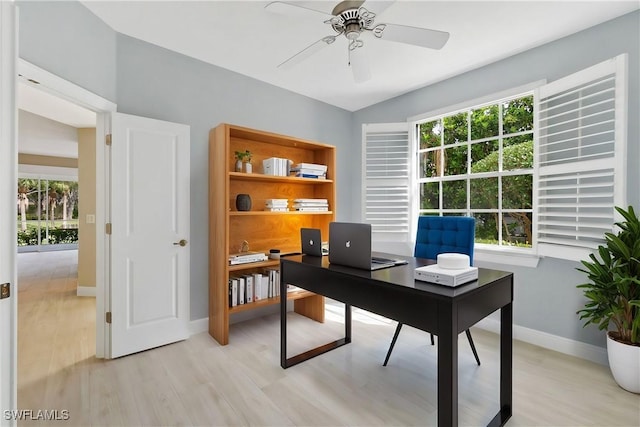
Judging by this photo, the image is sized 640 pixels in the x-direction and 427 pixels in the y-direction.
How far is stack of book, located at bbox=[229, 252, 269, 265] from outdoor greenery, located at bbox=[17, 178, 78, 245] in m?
8.84

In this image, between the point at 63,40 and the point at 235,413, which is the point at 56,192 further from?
the point at 235,413

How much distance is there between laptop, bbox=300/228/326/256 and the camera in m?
2.38

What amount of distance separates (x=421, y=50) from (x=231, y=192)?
2.30m

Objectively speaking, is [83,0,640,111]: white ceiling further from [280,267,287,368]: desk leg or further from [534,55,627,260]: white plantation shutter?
[280,267,287,368]: desk leg

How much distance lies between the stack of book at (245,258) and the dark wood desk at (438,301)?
923mm

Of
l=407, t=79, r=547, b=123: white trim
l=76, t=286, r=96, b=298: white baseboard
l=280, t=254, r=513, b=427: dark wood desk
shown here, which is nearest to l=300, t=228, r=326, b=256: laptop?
l=280, t=254, r=513, b=427: dark wood desk

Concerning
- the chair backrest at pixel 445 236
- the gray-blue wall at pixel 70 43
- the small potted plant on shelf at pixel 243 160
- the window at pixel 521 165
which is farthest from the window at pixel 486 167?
the gray-blue wall at pixel 70 43

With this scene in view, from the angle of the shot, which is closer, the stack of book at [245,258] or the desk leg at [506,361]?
the desk leg at [506,361]

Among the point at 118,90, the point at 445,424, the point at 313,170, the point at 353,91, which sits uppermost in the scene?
the point at 353,91

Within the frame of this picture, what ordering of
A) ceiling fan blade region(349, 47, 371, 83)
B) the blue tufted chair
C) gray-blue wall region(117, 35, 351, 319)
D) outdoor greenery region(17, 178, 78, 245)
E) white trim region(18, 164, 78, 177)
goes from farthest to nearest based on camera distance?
outdoor greenery region(17, 178, 78, 245), white trim region(18, 164, 78, 177), gray-blue wall region(117, 35, 351, 319), the blue tufted chair, ceiling fan blade region(349, 47, 371, 83)

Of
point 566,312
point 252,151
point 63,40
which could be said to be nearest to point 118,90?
point 63,40

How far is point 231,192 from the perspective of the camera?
128 inches

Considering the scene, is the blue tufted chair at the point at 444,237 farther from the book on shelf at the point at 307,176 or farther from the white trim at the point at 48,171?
the white trim at the point at 48,171

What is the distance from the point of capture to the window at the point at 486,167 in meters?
3.05
